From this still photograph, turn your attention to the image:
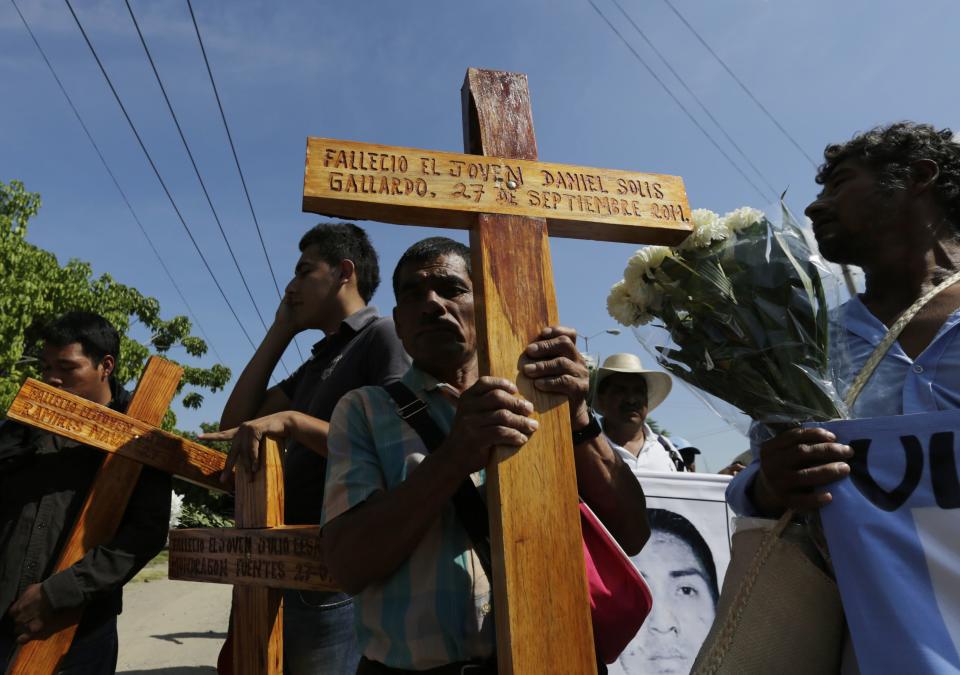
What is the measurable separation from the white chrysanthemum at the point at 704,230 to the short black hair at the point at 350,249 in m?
1.74

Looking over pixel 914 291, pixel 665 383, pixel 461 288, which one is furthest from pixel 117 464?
pixel 665 383

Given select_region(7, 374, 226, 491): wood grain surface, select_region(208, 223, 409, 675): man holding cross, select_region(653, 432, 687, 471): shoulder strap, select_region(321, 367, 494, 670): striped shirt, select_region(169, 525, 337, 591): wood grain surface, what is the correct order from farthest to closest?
select_region(653, 432, 687, 471): shoulder strap
select_region(7, 374, 226, 491): wood grain surface
select_region(208, 223, 409, 675): man holding cross
select_region(169, 525, 337, 591): wood grain surface
select_region(321, 367, 494, 670): striped shirt

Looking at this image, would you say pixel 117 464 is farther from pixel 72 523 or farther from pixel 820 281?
pixel 820 281

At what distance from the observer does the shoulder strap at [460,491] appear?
151cm

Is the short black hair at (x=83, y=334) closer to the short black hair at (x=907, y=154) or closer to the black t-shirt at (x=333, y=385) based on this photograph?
the black t-shirt at (x=333, y=385)

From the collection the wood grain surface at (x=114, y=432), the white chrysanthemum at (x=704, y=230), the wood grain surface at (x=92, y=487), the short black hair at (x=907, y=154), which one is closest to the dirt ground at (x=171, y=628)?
the wood grain surface at (x=92, y=487)

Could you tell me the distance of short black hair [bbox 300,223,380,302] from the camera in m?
3.04

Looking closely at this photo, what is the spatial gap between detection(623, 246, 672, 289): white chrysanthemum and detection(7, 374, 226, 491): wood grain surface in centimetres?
178

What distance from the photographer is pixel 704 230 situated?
168 centimetres

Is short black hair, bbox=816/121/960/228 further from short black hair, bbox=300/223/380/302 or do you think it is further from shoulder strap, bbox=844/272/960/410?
short black hair, bbox=300/223/380/302

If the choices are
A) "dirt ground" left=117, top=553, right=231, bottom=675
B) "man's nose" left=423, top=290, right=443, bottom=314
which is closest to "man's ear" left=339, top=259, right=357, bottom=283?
"man's nose" left=423, top=290, right=443, bottom=314

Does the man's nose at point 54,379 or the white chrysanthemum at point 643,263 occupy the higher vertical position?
the man's nose at point 54,379

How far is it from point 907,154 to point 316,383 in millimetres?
A: 2191

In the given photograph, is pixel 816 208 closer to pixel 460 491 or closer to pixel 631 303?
pixel 631 303
